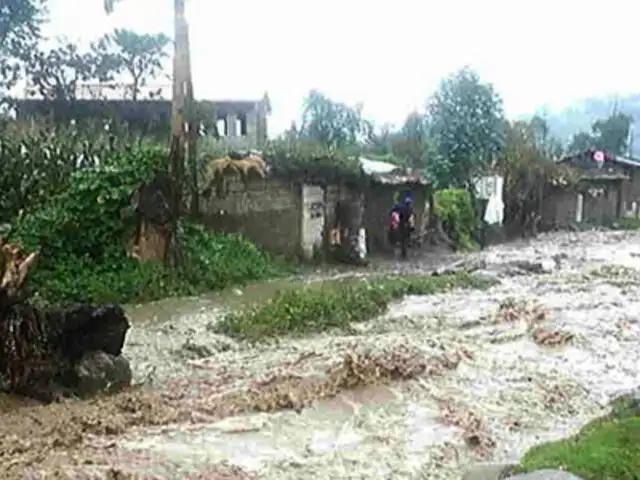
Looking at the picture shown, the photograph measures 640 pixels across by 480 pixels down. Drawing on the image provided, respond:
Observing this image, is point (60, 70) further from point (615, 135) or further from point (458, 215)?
point (615, 135)

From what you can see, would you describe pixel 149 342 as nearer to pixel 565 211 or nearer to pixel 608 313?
pixel 608 313

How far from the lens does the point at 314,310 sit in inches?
509

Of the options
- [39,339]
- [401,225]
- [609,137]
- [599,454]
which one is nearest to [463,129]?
[401,225]

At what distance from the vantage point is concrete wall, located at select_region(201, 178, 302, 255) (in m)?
18.2

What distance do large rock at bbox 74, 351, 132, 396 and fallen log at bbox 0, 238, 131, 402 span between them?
12 mm

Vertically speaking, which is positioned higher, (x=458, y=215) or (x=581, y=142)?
(x=581, y=142)

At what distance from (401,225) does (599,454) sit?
1654cm

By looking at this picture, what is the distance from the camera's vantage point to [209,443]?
760cm

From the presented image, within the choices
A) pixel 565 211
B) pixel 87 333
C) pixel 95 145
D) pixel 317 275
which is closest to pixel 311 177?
pixel 317 275

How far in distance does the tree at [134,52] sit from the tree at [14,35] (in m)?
2.05

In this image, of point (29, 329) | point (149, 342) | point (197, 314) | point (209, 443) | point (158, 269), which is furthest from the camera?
point (158, 269)

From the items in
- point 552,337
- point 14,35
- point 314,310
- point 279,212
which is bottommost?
point 552,337

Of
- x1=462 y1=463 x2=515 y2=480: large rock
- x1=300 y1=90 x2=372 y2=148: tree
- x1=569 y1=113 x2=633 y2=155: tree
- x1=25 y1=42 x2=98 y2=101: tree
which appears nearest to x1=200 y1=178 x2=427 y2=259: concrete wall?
x1=25 y1=42 x2=98 y2=101: tree

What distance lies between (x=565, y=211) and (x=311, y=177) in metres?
17.0
